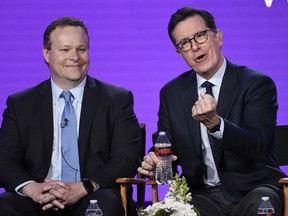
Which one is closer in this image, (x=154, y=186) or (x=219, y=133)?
(x=219, y=133)

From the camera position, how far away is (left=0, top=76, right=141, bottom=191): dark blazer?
4934mm

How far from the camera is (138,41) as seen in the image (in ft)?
20.8

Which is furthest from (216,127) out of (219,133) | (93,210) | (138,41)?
(138,41)

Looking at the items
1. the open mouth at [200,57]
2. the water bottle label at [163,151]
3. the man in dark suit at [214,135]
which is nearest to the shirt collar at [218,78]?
the man in dark suit at [214,135]

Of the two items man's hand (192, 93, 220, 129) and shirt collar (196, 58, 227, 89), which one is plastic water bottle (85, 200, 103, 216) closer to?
man's hand (192, 93, 220, 129)

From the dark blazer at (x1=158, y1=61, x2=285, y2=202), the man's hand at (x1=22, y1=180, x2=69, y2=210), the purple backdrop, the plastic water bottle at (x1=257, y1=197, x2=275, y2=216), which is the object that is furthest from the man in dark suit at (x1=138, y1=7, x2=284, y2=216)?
the purple backdrop

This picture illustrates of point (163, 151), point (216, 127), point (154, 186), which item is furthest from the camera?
point (154, 186)

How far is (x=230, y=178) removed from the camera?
15.5 feet

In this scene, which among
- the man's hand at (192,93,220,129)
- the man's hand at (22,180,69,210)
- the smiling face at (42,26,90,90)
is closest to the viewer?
the man's hand at (192,93,220,129)

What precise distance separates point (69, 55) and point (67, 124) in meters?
0.44

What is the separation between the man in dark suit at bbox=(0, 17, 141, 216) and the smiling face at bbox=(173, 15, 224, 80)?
1.75 feet

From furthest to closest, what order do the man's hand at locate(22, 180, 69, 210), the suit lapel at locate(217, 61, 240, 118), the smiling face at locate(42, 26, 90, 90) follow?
the smiling face at locate(42, 26, 90, 90)
the suit lapel at locate(217, 61, 240, 118)
the man's hand at locate(22, 180, 69, 210)

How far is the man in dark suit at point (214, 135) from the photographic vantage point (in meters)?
4.61

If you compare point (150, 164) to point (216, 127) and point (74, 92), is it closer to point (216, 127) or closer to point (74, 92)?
point (216, 127)
